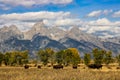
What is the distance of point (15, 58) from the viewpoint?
588 feet

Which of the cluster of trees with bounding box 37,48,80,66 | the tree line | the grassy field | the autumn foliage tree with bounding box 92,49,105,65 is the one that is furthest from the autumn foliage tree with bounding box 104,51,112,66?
the grassy field

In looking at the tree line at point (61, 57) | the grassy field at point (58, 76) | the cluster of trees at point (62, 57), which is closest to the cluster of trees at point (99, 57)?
the tree line at point (61, 57)

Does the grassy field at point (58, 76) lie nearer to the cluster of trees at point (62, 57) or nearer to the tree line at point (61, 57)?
the tree line at point (61, 57)

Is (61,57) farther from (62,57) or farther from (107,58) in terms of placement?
(107,58)

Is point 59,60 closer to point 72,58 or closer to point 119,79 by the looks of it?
point 72,58

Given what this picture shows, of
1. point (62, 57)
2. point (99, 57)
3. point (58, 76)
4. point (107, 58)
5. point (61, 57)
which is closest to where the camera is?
point (58, 76)

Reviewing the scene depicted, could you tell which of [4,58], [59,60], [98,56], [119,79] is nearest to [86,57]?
[98,56]

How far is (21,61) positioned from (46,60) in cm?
1746

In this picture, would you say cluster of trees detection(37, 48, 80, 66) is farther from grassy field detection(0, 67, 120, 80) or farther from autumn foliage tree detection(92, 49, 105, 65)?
grassy field detection(0, 67, 120, 80)

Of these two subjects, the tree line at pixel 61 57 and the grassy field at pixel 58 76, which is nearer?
the grassy field at pixel 58 76

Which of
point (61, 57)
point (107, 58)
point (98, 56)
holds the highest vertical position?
point (98, 56)

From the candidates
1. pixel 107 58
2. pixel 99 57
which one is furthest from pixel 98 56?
pixel 107 58

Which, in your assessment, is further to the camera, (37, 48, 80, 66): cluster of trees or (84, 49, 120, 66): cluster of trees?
(37, 48, 80, 66): cluster of trees

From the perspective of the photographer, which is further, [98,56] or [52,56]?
[52,56]
